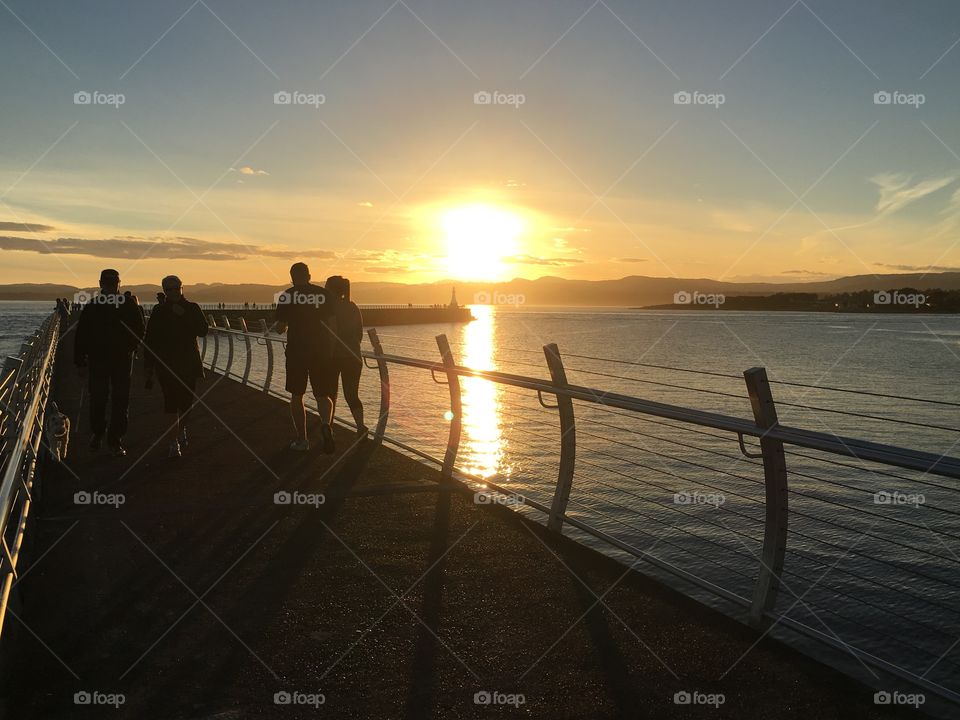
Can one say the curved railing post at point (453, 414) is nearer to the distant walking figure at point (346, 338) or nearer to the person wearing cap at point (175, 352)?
the distant walking figure at point (346, 338)

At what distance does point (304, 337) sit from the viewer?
28.8ft

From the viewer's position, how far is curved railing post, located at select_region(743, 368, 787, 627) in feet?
12.6

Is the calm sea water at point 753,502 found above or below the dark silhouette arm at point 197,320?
below

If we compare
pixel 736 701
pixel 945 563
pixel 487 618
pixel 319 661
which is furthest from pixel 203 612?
pixel 945 563

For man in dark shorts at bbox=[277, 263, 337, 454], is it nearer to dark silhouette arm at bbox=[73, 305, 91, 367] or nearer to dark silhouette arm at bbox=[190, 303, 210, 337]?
dark silhouette arm at bbox=[190, 303, 210, 337]

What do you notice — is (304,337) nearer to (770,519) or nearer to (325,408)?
(325,408)

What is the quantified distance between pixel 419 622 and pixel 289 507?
2.61 metres

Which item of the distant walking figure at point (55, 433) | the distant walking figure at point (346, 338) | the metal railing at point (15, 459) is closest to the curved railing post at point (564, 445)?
the metal railing at point (15, 459)

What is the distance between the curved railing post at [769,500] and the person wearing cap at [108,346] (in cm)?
728

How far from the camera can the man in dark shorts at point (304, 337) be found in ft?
28.5

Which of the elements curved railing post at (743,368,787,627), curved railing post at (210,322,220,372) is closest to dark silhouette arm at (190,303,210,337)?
curved railing post at (743,368,787,627)

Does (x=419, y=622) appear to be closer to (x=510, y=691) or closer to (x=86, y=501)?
(x=510, y=691)

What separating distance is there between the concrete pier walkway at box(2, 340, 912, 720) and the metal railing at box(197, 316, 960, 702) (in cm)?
37

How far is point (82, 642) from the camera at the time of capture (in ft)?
12.5
